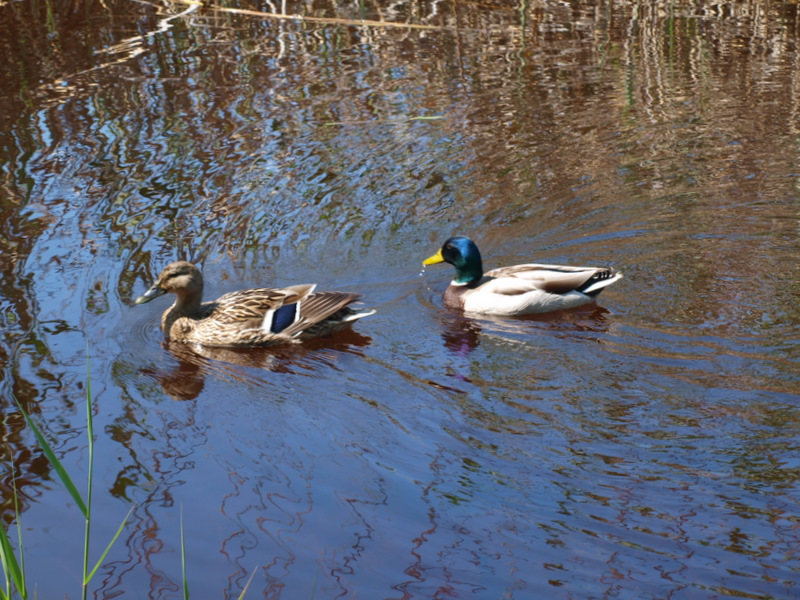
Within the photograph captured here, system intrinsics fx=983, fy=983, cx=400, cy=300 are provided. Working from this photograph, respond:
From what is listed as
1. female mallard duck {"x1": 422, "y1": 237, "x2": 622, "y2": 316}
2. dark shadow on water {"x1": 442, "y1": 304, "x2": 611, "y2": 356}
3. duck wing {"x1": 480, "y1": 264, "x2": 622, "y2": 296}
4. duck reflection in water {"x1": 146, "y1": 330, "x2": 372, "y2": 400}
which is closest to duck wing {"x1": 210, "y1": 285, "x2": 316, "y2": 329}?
duck reflection in water {"x1": 146, "y1": 330, "x2": 372, "y2": 400}

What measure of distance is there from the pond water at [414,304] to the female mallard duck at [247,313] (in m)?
0.16

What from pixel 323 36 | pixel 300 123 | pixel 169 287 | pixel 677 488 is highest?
pixel 323 36

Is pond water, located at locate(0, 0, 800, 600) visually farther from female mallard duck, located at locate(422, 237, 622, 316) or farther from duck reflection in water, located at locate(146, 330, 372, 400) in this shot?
female mallard duck, located at locate(422, 237, 622, 316)

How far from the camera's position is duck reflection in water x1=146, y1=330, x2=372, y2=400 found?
644 cm

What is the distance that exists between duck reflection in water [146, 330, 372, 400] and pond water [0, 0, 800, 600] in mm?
36

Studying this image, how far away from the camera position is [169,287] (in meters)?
7.17

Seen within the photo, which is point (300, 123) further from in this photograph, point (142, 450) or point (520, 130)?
point (142, 450)

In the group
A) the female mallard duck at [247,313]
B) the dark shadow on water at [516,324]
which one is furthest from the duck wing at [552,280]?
the female mallard duck at [247,313]

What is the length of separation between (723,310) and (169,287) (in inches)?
157

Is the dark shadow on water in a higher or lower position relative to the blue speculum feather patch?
lower

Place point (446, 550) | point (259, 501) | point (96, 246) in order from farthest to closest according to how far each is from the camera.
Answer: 1. point (96, 246)
2. point (259, 501)
3. point (446, 550)

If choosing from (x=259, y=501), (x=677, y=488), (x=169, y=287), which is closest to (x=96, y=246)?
(x=169, y=287)

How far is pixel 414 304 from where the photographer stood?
7.64 metres

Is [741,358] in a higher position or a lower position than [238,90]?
lower
